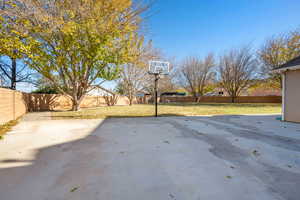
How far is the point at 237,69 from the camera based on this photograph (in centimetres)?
1791

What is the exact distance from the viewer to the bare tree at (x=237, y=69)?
1725 centimetres

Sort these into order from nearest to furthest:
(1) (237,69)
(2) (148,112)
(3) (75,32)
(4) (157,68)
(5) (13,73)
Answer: (3) (75,32), (4) (157,68), (2) (148,112), (5) (13,73), (1) (237,69)

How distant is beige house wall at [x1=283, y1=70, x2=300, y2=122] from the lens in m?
5.43

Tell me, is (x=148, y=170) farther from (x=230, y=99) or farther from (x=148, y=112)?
(x=230, y=99)

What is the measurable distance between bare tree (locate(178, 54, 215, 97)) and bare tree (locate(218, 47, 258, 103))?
156cm

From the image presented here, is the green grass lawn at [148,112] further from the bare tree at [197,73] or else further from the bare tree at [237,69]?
the bare tree at [197,73]

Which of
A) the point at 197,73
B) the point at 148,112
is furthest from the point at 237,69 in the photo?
the point at 148,112

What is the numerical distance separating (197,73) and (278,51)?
913 cm

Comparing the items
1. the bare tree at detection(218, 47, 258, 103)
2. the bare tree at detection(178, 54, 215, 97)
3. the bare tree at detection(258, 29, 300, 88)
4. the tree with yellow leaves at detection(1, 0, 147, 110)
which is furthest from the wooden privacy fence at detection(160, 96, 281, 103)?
the tree with yellow leaves at detection(1, 0, 147, 110)

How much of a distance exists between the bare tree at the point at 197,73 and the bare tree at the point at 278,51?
19.4ft

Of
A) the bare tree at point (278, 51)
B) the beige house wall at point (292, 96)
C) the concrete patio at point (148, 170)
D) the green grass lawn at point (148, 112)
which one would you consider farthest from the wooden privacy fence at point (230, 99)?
the concrete patio at point (148, 170)

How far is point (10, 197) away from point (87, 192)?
75 centimetres

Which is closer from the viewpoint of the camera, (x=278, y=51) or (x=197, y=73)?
(x=278, y=51)

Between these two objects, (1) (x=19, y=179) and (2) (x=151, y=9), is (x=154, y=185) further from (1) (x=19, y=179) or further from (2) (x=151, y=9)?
(2) (x=151, y=9)
